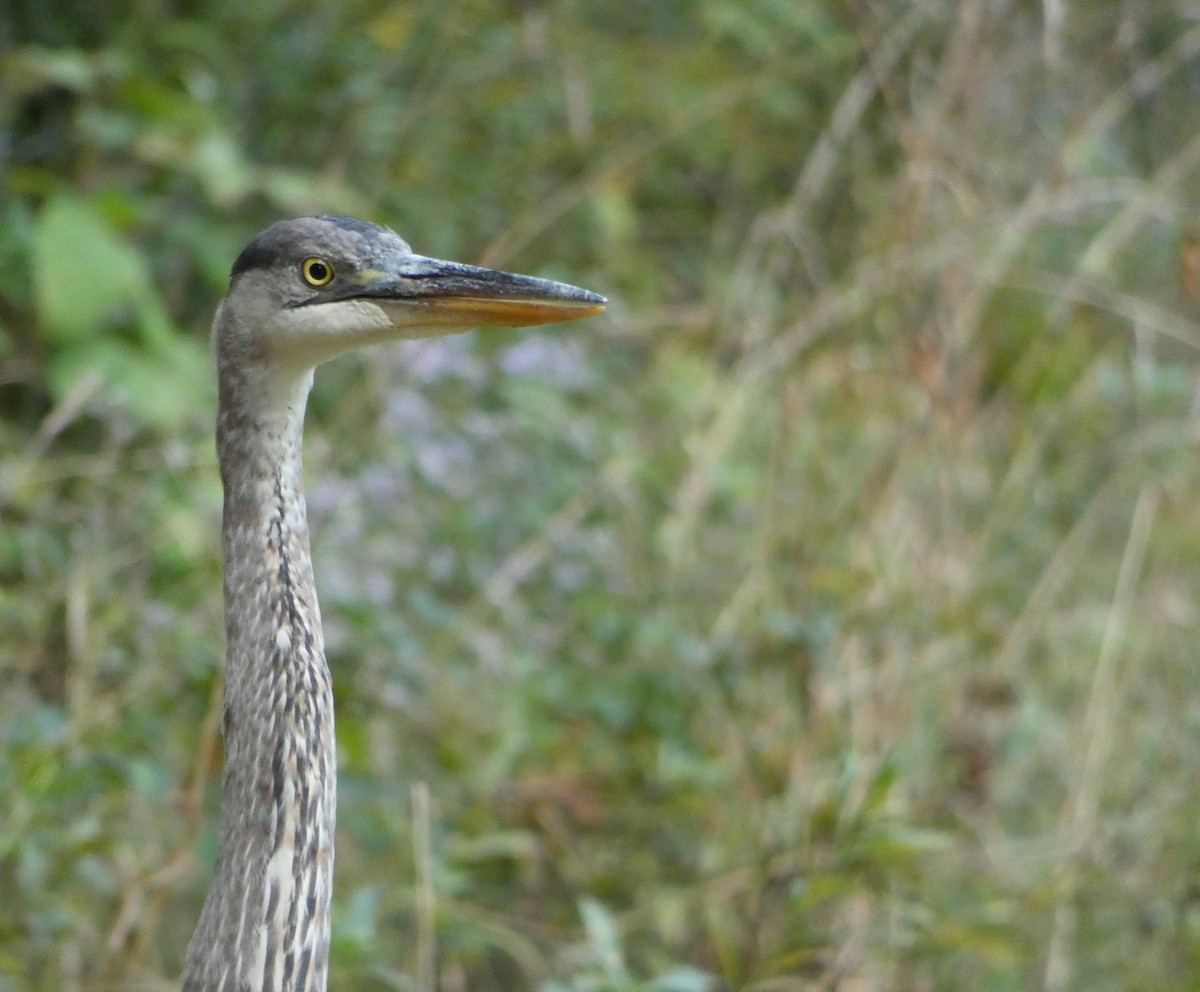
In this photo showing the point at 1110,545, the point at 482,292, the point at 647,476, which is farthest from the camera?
the point at 1110,545

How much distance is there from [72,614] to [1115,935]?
2178mm

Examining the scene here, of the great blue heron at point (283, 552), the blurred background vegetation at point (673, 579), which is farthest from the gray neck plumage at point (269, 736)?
the blurred background vegetation at point (673, 579)

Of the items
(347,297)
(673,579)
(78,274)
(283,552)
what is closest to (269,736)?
(283,552)

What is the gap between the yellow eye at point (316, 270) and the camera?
2221mm

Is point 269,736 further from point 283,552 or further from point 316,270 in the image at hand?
point 316,270

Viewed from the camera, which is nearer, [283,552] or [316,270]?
[283,552]

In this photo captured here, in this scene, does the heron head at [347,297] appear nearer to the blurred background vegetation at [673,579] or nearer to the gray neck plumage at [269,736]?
the gray neck plumage at [269,736]

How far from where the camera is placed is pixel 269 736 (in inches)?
81.1

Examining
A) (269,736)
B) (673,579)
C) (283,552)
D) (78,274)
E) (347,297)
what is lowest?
(269,736)

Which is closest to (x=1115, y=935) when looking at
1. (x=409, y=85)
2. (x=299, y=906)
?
(x=299, y=906)

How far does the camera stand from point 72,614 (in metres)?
3.10

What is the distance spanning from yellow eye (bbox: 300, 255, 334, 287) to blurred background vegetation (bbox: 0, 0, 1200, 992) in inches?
34.9

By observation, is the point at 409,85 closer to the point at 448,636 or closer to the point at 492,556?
the point at 492,556

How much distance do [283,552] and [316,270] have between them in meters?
0.40
